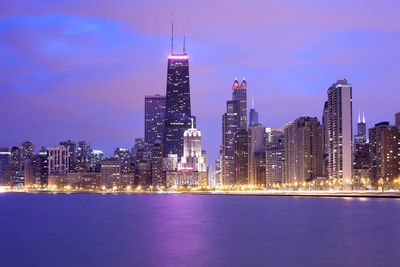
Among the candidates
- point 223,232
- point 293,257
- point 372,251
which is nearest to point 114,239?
point 223,232

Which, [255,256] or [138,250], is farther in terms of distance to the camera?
[138,250]

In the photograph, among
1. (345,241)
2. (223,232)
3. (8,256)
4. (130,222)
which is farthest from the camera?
(130,222)

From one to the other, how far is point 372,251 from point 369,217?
48.6m

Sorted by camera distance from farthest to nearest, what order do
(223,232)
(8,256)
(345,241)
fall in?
1. (223,232)
2. (345,241)
3. (8,256)

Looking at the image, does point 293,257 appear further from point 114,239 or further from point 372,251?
point 114,239

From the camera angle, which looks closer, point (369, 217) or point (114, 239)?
point (114, 239)

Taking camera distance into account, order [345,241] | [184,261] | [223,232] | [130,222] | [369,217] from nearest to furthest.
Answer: [184,261] < [345,241] < [223,232] < [130,222] < [369,217]

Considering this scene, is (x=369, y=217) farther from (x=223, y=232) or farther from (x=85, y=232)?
(x=85, y=232)

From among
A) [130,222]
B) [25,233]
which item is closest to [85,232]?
[25,233]

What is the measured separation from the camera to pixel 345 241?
68.3 m

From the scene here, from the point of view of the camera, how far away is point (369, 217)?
10588cm

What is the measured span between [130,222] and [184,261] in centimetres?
4726

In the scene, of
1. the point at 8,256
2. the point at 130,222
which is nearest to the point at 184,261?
the point at 8,256

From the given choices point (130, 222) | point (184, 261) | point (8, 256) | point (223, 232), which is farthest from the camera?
point (130, 222)
